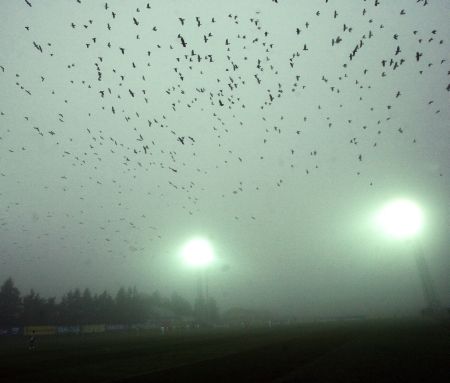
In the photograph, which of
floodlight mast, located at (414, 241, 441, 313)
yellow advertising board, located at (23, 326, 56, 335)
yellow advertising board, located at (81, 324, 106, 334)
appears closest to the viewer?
yellow advertising board, located at (23, 326, 56, 335)

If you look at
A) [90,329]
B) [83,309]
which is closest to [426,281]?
[90,329]

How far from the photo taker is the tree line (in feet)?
394

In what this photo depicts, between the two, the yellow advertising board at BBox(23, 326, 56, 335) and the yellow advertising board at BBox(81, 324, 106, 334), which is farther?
the yellow advertising board at BBox(81, 324, 106, 334)

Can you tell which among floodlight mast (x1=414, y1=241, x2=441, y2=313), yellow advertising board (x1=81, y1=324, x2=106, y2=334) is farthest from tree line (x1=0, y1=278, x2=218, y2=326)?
floodlight mast (x1=414, y1=241, x2=441, y2=313)

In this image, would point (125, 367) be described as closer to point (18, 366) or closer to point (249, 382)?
point (18, 366)

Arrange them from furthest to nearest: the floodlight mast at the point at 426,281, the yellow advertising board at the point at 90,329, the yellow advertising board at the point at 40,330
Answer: the floodlight mast at the point at 426,281
the yellow advertising board at the point at 90,329
the yellow advertising board at the point at 40,330

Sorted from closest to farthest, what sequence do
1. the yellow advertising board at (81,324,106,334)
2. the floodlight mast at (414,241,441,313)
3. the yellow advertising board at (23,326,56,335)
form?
the yellow advertising board at (23,326,56,335) < the yellow advertising board at (81,324,106,334) < the floodlight mast at (414,241,441,313)

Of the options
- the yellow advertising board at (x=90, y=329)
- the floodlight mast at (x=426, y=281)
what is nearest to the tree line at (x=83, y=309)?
the yellow advertising board at (x=90, y=329)

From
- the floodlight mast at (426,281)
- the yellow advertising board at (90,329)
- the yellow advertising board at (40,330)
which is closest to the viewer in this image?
the yellow advertising board at (40,330)

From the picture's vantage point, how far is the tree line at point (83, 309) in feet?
394

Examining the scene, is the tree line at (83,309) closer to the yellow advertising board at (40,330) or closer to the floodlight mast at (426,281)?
the yellow advertising board at (40,330)

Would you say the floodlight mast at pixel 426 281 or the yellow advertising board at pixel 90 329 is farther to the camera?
the floodlight mast at pixel 426 281

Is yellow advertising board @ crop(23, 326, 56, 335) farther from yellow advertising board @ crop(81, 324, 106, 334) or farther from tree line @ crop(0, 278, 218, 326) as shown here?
tree line @ crop(0, 278, 218, 326)

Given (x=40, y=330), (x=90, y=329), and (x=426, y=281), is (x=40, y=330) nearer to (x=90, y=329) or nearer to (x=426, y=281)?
(x=90, y=329)
